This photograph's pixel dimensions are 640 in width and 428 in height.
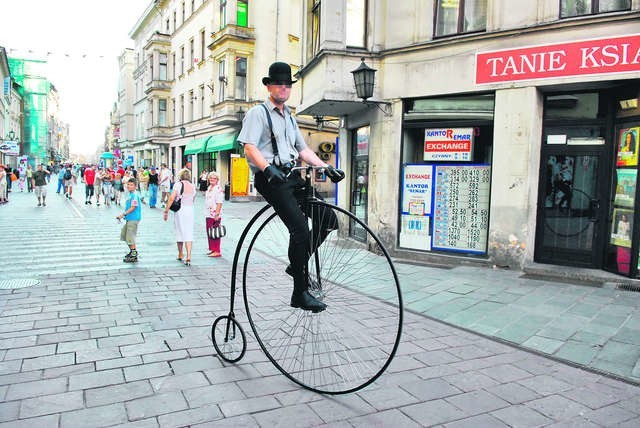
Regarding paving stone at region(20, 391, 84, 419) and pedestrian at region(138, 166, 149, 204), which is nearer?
paving stone at region(20, 391, 84, 419)

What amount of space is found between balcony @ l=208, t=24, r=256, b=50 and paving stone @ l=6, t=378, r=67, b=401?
26.0 meters

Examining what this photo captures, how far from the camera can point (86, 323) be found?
205 inches

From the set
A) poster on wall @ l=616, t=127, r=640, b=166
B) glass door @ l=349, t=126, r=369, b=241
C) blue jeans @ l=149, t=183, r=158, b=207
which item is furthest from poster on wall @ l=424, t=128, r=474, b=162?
blue jeans @ l=149, t=183, r=158, b=207

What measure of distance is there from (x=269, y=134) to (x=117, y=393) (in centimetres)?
223

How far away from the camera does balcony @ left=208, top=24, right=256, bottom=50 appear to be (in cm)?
2714

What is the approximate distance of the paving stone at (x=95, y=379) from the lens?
3.66m

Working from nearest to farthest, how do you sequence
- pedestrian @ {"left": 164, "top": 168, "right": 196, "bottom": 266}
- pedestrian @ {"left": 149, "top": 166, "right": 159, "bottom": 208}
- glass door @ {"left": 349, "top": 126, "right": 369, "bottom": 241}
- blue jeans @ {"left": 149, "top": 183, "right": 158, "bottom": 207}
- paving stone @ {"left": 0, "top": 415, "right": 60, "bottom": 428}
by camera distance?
paving stone @ {"left": 0, "top": 415, "right": 60, "bottom": 428}
pedestrian @ {"left": 164, "top": 168, "right": 196, "bottom": 266}
glass door @ {"left": 349, "top": 126, "right": 369, "bottom": 241}
pedestrian @ {"left": 149, "top": 166, "right": 159, "bottom": 208}
blue jeans @ {"left": 149, "top": 183, "right": 158, "bottom": 207}

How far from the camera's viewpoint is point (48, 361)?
412 centimetres

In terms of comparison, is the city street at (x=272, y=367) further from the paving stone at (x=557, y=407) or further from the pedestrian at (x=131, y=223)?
the pedestrian at (x=131, y=223)

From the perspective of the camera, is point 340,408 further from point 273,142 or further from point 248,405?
point 273,142

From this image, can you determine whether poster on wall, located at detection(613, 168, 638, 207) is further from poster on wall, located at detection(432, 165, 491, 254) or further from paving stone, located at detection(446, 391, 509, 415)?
paving stone, located at detection(446, 391, 509, 415)

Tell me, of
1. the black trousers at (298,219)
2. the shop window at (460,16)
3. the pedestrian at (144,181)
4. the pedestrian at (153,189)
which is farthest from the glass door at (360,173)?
the pedestrian at (144,181)

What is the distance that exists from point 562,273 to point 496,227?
4.35 feet

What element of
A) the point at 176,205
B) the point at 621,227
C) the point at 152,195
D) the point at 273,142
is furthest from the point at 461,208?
the point at 152,195
